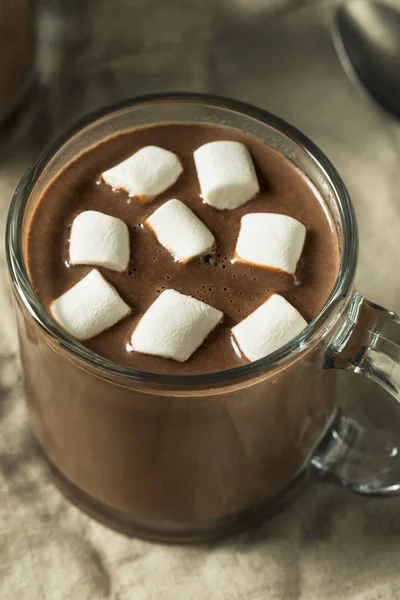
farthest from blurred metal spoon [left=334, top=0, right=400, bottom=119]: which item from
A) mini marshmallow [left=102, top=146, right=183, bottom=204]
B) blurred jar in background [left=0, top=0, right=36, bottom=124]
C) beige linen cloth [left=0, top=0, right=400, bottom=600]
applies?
mini marshmallow [left=102, top=146, right=183, bottom=204]

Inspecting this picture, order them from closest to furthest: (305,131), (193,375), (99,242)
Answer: (193,375) < (99,242) < (305,131)

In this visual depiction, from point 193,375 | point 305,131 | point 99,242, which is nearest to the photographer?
point 193,375

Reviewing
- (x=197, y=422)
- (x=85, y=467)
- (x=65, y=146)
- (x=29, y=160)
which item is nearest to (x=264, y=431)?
(x=197, y=422)

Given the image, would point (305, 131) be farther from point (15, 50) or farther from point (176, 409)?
point (176, 409)

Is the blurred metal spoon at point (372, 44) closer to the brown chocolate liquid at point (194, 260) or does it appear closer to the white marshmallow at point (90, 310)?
the brown chocolate liquid at point (194, 260)

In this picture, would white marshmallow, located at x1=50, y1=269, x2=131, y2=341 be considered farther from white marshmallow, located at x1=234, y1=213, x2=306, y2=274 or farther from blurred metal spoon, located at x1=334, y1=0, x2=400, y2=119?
blurred metal spoon, located at x1=334, y1=0, x2=400, y2=119

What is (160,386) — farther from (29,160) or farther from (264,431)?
(29,160)

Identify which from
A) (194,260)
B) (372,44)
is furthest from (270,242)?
(372,44)

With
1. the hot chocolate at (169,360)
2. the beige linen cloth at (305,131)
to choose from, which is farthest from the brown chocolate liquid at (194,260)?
the beige linen cloth at (305,131)
